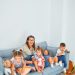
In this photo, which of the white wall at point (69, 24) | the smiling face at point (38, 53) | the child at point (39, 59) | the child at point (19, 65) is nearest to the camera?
the child at point (19, 65)

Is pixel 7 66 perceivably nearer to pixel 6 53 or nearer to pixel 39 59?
pixel 6 53

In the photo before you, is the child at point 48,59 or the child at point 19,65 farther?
the child at point 48,59

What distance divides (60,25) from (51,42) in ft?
1.50

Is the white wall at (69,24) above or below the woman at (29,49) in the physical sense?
above

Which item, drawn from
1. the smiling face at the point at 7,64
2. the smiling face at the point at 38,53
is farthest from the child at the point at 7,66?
the smiling face at the point at 38,53

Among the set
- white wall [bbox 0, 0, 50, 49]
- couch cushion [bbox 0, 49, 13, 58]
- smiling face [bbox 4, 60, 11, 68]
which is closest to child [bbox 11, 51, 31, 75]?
smiling face [bbox 4, 60, 11, 68]

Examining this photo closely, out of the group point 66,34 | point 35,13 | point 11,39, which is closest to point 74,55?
point 66,34

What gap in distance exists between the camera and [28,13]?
14.2 feet

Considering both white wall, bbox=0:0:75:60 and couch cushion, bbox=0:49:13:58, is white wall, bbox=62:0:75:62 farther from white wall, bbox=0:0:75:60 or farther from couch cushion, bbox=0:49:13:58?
couch cushion, bbox=0:49:13:58

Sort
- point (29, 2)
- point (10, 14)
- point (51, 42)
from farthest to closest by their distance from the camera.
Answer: point (51, 42)
point (29, 2)
point (10, 14)

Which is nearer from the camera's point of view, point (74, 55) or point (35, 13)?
point (35, 13)

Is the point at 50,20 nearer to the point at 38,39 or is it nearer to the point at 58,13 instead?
the point at 58,13

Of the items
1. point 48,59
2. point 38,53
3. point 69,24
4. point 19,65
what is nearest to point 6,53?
point 19,65

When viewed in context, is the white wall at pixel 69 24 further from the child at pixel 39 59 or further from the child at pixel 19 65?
the child at pixel 19 65
